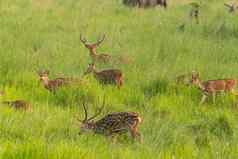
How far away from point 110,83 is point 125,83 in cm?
26

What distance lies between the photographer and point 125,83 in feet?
32.7

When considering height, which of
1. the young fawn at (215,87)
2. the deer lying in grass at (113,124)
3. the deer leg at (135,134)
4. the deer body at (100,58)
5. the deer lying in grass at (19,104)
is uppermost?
the deer body at (100,58)

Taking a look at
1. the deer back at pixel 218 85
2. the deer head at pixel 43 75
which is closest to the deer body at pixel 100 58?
the deer head at pixel 43 75

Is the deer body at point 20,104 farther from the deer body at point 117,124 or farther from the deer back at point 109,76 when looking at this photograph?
the deer back at point 109,76

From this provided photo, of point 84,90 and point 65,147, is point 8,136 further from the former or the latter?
point 84,90

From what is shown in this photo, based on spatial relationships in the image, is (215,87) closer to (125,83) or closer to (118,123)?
(125,83)

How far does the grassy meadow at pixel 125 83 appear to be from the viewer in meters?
6.88

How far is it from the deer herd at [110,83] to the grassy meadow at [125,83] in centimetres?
11

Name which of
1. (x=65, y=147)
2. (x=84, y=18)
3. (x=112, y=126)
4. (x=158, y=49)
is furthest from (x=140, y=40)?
(x=65, y=147)

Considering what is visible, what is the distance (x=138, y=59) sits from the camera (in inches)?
449

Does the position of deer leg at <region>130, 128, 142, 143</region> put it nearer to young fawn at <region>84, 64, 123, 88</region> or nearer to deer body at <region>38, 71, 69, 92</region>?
deer body at <region>38, 71, 69, 92</region>

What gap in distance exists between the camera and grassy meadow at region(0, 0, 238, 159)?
688 cm

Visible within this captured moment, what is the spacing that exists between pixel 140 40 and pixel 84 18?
3178mm

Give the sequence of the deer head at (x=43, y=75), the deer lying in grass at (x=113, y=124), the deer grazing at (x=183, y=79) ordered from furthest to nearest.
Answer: the deer grazing at (x=183, y=79) → the deer head at (x=43, y=75) → the deer lying in grass at (x=113, y=124)
